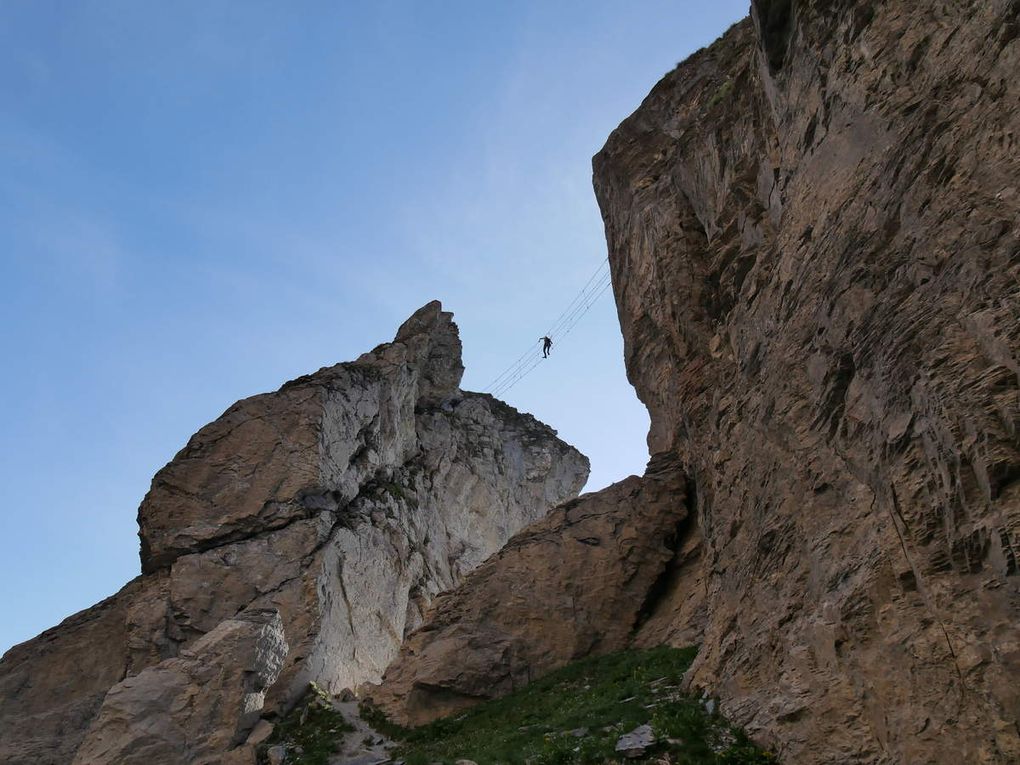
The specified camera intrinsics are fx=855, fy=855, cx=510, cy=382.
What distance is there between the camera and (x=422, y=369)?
52.7m

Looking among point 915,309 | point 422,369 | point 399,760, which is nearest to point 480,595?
point 399,760

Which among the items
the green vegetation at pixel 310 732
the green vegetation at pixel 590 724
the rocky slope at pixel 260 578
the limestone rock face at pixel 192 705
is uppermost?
the rocky slope at pixel 260 578

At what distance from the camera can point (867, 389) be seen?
13062mm

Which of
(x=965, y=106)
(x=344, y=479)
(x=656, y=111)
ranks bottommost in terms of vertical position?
(x=965, y=106)

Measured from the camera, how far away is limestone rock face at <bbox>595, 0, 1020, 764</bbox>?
10086 mm

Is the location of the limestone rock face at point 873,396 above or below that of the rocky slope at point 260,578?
below

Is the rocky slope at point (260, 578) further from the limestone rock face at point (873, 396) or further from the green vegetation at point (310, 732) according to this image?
the limestone rock face at point (873, 396)

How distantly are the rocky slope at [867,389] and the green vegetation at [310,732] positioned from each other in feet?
34.5

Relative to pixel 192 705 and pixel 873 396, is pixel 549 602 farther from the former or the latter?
pixel 873 396

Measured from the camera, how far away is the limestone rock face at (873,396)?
10.1 meters

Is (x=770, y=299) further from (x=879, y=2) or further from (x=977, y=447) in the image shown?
(x=977, y=447)

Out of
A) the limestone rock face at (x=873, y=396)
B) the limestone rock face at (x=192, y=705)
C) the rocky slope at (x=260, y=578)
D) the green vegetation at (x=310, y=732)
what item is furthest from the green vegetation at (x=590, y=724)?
the rocky slope at (x=260, y=578)

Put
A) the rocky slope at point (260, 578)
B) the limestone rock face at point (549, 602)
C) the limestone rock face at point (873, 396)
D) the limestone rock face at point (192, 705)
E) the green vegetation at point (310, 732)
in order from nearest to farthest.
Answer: the limestone rock face at point (873, 396), the limestone rock face at point (192, 705), the green vegetation at point (310, 732), the rocky slope at point (260, 578), the limestone rock face at point (549, 602)

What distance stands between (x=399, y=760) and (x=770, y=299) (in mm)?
14150
